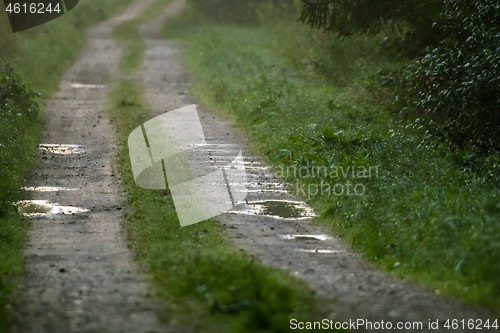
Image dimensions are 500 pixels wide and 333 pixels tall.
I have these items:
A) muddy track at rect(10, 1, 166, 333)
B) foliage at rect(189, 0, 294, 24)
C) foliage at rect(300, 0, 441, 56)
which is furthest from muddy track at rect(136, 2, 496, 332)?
foliage at rect(189, 0, 294, 24)

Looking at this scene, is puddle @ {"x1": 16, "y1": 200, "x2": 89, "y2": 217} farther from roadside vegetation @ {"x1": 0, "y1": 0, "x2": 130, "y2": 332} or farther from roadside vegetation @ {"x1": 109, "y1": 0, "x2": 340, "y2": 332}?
roadside vegetation @ {"x1": 109, "y1": 0, "x2": 340, "y2": 332}

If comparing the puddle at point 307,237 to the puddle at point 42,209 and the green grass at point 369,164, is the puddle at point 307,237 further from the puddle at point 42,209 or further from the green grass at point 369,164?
the puddle at point 42,209

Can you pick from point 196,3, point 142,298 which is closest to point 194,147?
point 142,298

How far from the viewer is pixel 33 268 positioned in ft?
22.2

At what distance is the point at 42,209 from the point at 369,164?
201 inches

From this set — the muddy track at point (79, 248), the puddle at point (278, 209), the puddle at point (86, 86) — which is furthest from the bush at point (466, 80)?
the puddle at point (86, 86)

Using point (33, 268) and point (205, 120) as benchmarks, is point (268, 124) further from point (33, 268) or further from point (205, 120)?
point (33, 268)

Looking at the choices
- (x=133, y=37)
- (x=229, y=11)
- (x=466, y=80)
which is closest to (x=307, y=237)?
(x=466, y=80)

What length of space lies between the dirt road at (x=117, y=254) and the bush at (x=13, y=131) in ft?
1.21

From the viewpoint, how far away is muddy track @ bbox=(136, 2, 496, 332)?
18.4 feet

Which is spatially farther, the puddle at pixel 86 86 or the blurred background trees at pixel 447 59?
the puddle at pixel 86 86

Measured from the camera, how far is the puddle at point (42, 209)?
29.1 ft

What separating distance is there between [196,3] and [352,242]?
3293 cm

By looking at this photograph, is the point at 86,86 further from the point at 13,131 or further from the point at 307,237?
the point at 307,237
